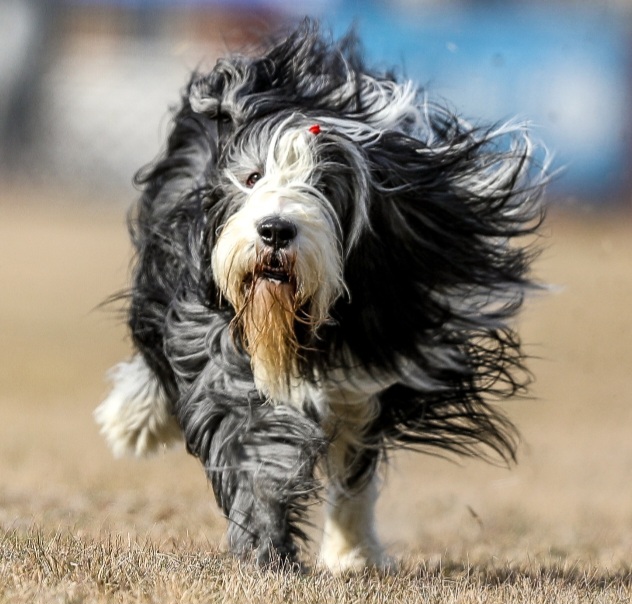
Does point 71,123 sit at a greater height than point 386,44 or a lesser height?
lesser

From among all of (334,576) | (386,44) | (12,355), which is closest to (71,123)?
(386,44)

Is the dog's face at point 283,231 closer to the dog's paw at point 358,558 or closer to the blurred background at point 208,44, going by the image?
the dog's paw at point 358,558

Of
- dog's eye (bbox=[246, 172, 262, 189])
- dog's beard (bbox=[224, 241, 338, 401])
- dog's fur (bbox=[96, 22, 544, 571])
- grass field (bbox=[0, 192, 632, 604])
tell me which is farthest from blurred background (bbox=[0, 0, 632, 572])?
dog's eye (bbox=[246, 172, 262, 189])

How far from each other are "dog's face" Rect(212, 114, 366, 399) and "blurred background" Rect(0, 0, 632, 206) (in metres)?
13.1

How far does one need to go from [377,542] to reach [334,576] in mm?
849

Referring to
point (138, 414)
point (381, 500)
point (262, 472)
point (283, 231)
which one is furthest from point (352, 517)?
point (381, 500)

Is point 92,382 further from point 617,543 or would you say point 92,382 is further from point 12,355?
point 617,543

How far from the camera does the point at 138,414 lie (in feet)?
16.7

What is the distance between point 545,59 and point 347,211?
1636 centimetres

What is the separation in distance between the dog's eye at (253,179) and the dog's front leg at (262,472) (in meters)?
0.62

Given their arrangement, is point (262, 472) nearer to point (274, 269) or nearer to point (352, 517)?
point (274, 269)

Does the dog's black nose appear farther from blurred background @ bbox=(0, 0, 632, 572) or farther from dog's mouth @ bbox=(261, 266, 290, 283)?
blurred background @ bbox=(0, 0, 632, 572)

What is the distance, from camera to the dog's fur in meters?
3.86

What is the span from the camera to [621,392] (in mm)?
10641
